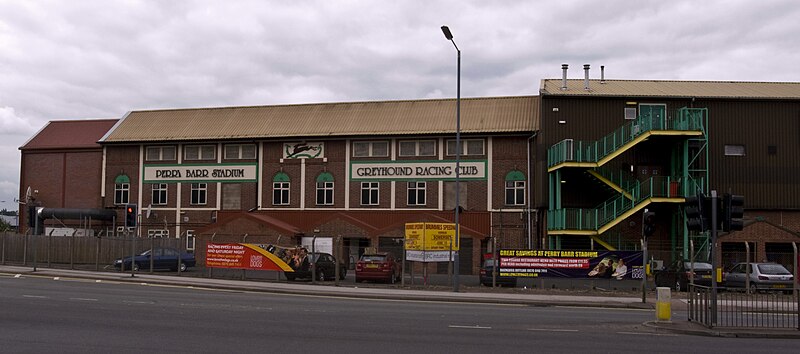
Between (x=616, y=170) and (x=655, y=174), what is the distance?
2.24m

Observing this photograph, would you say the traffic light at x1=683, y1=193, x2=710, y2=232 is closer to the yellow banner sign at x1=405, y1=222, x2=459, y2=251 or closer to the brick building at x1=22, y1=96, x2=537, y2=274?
the yellow banner sign at x1=405, y1=222, x2=459, y2=251

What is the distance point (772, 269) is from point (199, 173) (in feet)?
114

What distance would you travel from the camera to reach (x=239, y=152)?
169ft

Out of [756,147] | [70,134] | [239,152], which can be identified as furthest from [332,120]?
[756,147]

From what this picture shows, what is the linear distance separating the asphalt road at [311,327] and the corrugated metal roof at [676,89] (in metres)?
22.7

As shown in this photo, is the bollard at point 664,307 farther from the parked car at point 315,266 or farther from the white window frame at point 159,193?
the white window frame at point 159,193

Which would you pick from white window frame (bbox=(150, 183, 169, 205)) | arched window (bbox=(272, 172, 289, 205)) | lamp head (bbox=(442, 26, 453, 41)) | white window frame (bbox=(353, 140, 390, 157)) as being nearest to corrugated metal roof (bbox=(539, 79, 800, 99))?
white window frame (bbox=(353, 140, 390, 157))

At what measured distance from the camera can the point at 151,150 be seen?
53.4 m

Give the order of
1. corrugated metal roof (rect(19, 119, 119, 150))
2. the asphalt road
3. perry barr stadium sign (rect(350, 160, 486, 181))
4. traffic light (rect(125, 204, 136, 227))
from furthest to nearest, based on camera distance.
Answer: corrugated metal roof (rect(19, 119, 119, 150))
perry barr stadium sign (rect(350, 160, 486, 181))
traffic light (rect(125, 204, 136, 227))
the asphalt road

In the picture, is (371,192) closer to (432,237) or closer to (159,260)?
(159,260)

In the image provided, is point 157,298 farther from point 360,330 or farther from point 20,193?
point 20,193

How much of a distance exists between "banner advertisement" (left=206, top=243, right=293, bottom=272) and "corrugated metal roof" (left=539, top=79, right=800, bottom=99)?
18.5 metres

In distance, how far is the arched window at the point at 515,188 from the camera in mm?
46188

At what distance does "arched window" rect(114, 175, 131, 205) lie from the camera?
175 feet
